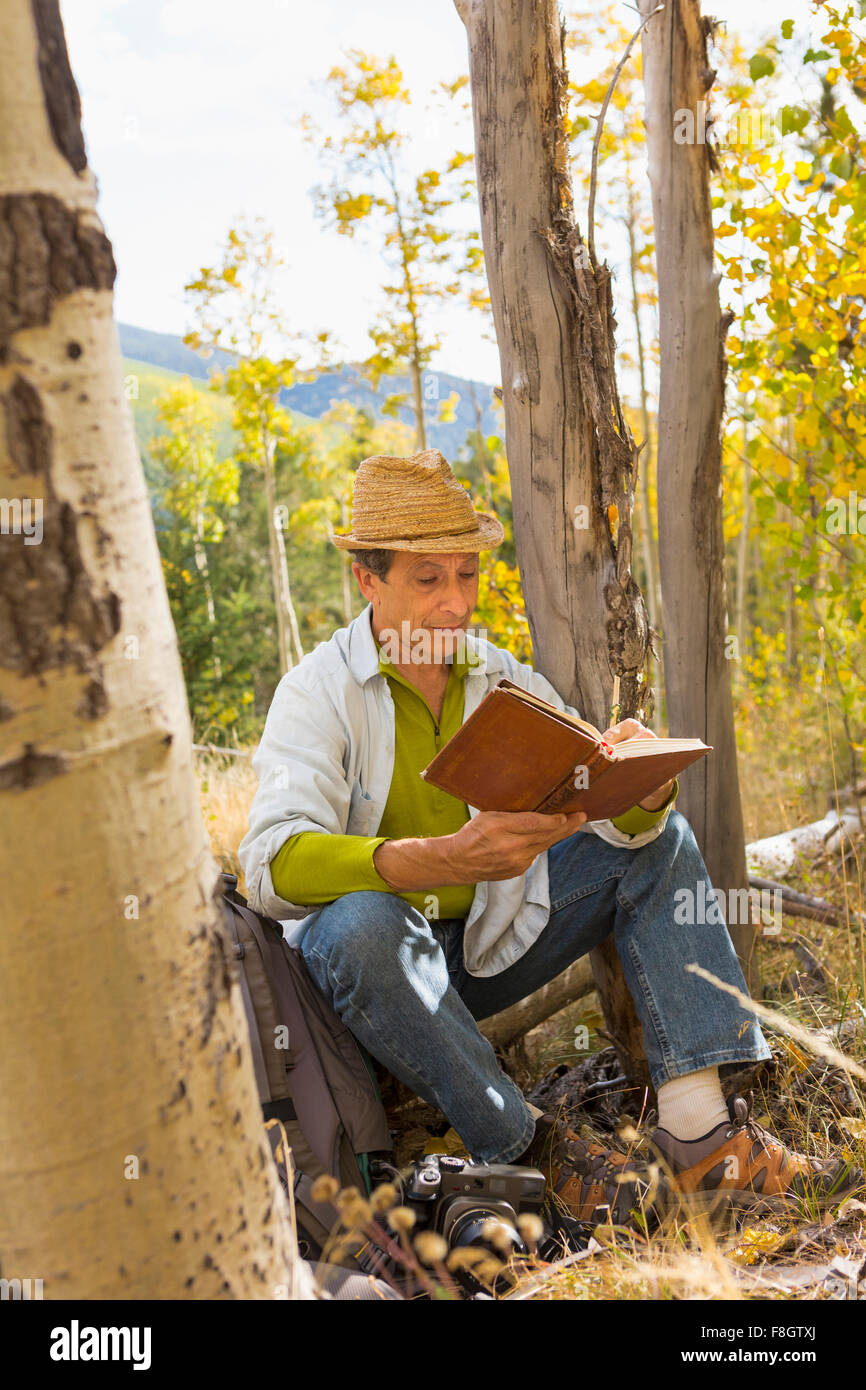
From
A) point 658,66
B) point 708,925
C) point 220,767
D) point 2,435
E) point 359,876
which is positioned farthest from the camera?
point 220,767

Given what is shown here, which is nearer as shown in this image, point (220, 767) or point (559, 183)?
point (559, 183)

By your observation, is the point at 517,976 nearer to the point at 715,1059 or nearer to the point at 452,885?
the point at 452,885

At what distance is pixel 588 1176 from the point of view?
2.18 meters

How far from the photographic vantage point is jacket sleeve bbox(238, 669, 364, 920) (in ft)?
7.11

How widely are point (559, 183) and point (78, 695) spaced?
2.11 meters

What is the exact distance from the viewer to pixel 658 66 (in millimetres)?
2930

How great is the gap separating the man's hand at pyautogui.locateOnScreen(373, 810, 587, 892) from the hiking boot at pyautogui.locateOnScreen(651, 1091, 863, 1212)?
69 cm

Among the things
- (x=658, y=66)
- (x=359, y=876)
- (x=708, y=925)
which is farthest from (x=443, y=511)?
(x=658, y=66)

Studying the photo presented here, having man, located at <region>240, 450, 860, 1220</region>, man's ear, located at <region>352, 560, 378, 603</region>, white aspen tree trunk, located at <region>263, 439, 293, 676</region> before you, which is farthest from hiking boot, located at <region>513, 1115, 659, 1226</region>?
white aspen tree trunk, located at <region>263, 439, 293, 676</region>

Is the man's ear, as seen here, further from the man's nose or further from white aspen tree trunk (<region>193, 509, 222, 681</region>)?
white aspen tree trunk (<region>193, 509, 222, 681</region>)

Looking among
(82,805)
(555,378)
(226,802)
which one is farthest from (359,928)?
(226,802)

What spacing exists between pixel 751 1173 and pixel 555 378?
1.81 meters

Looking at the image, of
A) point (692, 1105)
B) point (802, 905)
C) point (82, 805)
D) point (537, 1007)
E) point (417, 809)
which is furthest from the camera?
point (802, 905)
